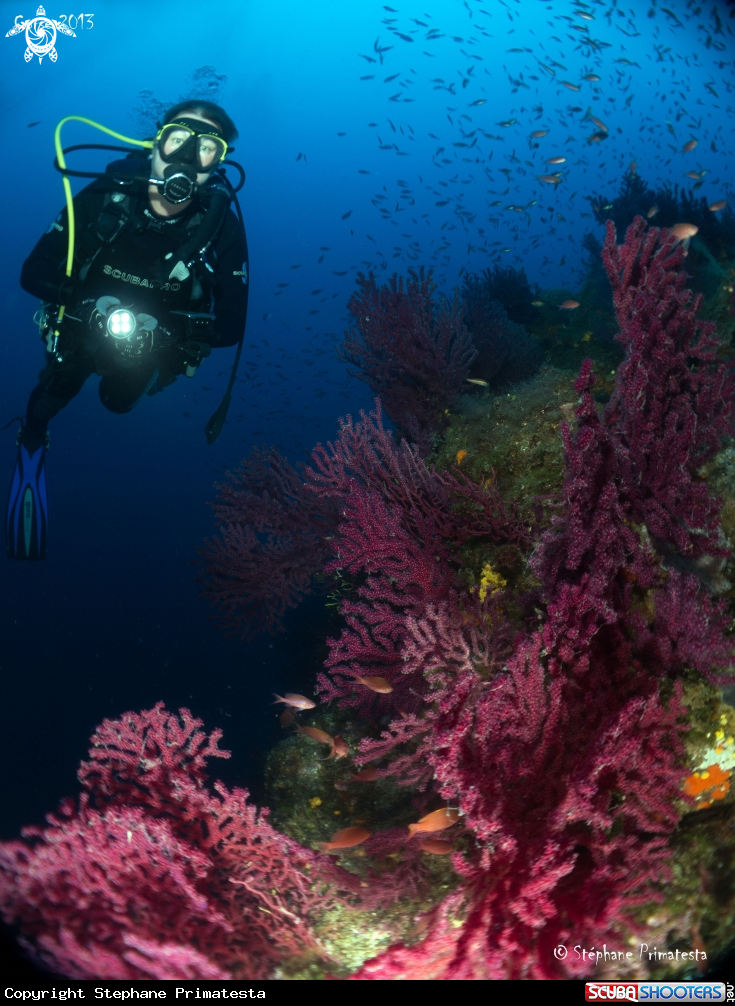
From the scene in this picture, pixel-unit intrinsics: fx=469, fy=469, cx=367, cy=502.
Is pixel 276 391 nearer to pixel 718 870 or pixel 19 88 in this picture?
pixel 19 88

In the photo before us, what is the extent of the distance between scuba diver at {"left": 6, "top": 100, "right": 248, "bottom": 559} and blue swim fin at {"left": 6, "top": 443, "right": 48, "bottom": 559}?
0.03 m

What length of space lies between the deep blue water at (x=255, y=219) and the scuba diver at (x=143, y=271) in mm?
2197

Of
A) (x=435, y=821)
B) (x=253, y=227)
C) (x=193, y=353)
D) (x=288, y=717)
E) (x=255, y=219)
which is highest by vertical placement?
(x=255, y=219)

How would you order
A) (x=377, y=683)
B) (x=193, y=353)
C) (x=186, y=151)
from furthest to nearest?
(x=193, y=353) < (x=186, y=151) < (x=377, y=683)

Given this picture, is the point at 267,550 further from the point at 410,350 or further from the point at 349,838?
the point at 410,350

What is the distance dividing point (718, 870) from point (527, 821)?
0.88 meters

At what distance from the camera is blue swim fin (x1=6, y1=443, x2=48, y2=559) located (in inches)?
242

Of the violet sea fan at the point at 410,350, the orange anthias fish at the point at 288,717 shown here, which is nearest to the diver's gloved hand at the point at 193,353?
the violet sea fan at the point at 410,350

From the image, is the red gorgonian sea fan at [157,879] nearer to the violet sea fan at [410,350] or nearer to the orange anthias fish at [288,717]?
the orange anthias fish at [288,717]

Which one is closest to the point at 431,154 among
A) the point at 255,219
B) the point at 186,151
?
the point at 255,219

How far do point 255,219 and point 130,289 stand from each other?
78.2 metres

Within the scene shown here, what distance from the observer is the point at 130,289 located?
18.7ft

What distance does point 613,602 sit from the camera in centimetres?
238

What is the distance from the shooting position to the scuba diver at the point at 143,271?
516 centimetres
